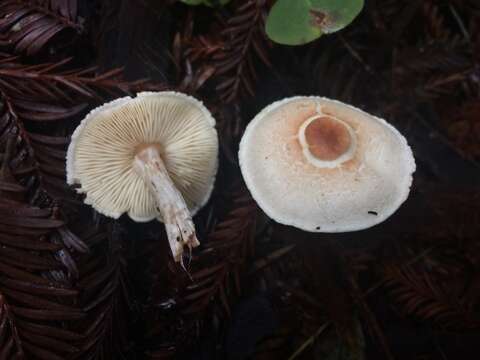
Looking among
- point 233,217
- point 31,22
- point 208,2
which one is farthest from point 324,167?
point 31,22

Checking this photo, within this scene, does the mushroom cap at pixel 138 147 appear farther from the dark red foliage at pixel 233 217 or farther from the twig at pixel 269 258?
the twig at pixel 269 258

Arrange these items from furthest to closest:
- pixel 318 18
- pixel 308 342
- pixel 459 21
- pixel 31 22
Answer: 1. pixel 459 21
2. pixel 308 342
3. pixel 318 18
4. pixel 31 22

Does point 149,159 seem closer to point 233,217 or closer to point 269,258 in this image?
point 233,217

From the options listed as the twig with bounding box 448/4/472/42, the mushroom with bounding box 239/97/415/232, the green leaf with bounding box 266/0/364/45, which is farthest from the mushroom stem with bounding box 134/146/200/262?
the twig with bounding box 448/4/472/42

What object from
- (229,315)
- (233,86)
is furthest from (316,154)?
(229,315)

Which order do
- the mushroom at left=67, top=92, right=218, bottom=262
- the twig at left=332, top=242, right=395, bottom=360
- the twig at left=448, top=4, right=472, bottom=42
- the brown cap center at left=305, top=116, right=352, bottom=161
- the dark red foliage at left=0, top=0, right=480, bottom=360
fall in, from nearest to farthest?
the dark red foliage at left=0, top=0, right=480, bottom=360 < the mushroom at left=67, top=92, right=218, bottom=262 < the brown cap center at left=305, top=116, right=352, bottom=161 < the twig at left=332, top=242, right=395, bottom=360 < the twig at left=448, top=4, right=472, bottom=42

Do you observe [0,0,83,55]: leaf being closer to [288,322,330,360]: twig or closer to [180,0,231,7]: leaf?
[180,0,231,7]: leaf

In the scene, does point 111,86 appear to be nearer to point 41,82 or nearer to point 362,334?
point 41,82
